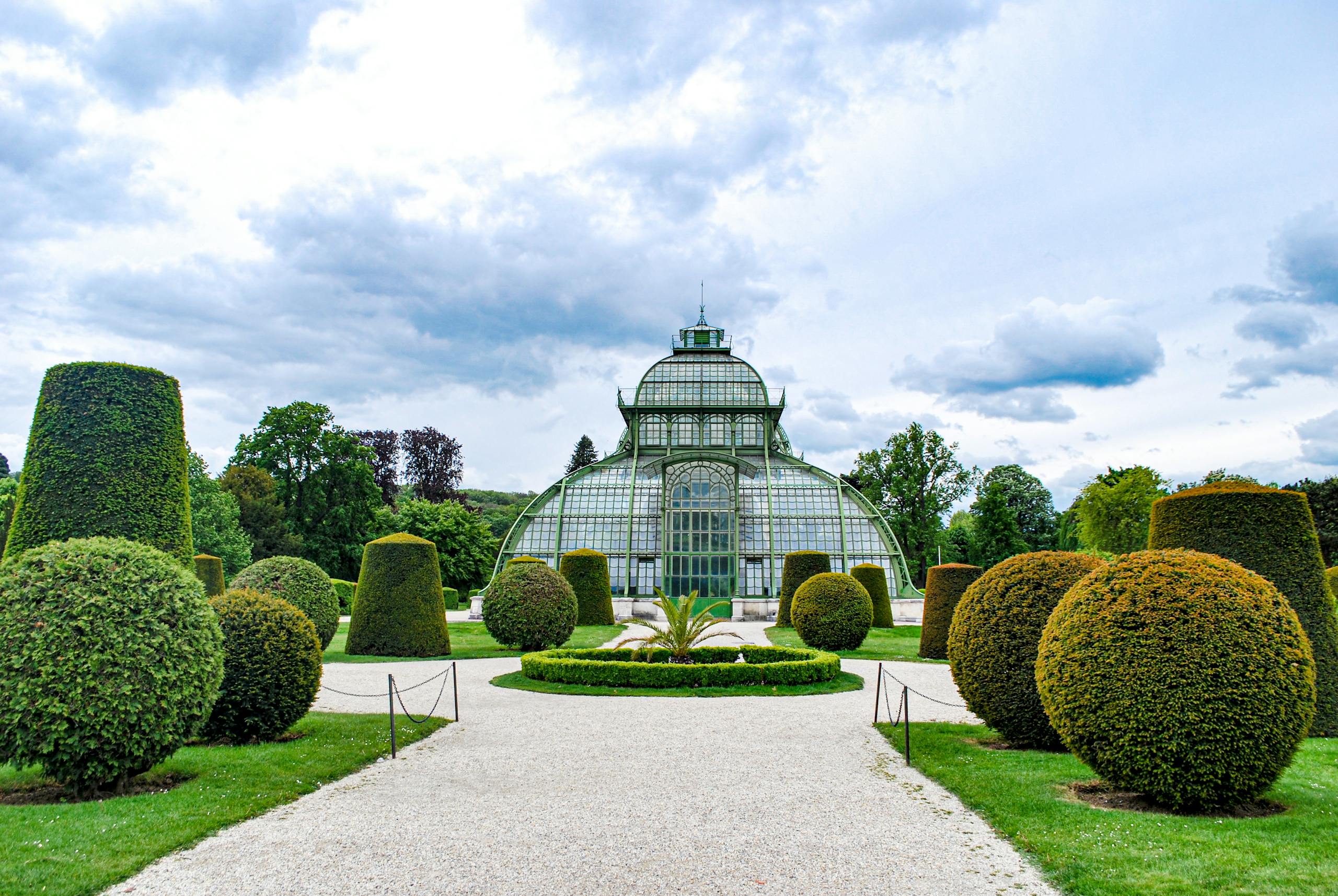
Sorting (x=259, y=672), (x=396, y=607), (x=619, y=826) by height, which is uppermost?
(x=396, y=607)

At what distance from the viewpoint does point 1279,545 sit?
10.4 meters

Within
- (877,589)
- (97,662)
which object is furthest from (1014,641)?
(877,589)

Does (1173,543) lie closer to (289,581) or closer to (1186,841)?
(1186,841)

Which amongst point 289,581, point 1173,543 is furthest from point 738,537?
point 1173,543

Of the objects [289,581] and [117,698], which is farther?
[289,581]

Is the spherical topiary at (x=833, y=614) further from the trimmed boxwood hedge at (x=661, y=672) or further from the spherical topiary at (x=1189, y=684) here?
the spherical topiary at (x=1189, y=684)

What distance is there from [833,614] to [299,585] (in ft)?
44.7

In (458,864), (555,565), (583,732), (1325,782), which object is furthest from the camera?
(555,565)

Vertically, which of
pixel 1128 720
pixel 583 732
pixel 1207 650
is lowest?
pixel 583 732

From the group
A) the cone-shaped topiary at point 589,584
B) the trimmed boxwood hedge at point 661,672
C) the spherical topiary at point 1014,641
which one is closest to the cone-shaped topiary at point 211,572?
the cone-shaped topiary at point 589,584

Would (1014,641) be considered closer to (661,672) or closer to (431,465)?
(661,672)

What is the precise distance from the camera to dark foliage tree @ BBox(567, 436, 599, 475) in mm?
79250

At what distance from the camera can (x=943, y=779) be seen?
8234 millimetres

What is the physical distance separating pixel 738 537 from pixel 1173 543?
1027 inches
